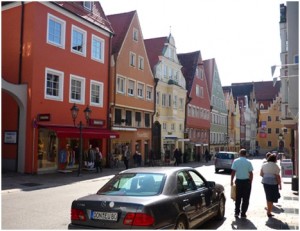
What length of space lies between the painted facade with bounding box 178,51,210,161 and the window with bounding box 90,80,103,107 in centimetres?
1911

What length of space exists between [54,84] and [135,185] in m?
17.7

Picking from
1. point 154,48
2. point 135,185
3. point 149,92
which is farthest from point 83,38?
point 135,185

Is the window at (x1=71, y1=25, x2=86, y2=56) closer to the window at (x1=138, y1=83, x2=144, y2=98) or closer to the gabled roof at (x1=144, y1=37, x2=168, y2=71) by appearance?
the window at (x1=138, y1=83, x2=144, y2=98)

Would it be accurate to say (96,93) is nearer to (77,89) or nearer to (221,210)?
(77,89)

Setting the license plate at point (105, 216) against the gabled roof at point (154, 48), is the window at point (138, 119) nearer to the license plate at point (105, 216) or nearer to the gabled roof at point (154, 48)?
the gabled roof at point (154, 48)

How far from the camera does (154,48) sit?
40969 millimetres

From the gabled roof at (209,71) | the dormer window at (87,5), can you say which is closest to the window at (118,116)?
the dormer window at (87,5)

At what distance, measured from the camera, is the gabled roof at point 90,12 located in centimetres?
2462

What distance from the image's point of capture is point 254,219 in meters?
9.41

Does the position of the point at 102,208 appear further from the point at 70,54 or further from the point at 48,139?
the point at 70,54

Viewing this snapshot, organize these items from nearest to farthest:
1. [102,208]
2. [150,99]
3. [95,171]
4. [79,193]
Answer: [102,208], [79,193], [95,171], [150,99]

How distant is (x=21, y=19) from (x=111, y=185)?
1776cm

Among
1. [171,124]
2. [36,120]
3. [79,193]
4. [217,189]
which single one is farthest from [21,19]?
[171,124]

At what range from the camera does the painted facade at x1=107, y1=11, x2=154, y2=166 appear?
98.1ft
